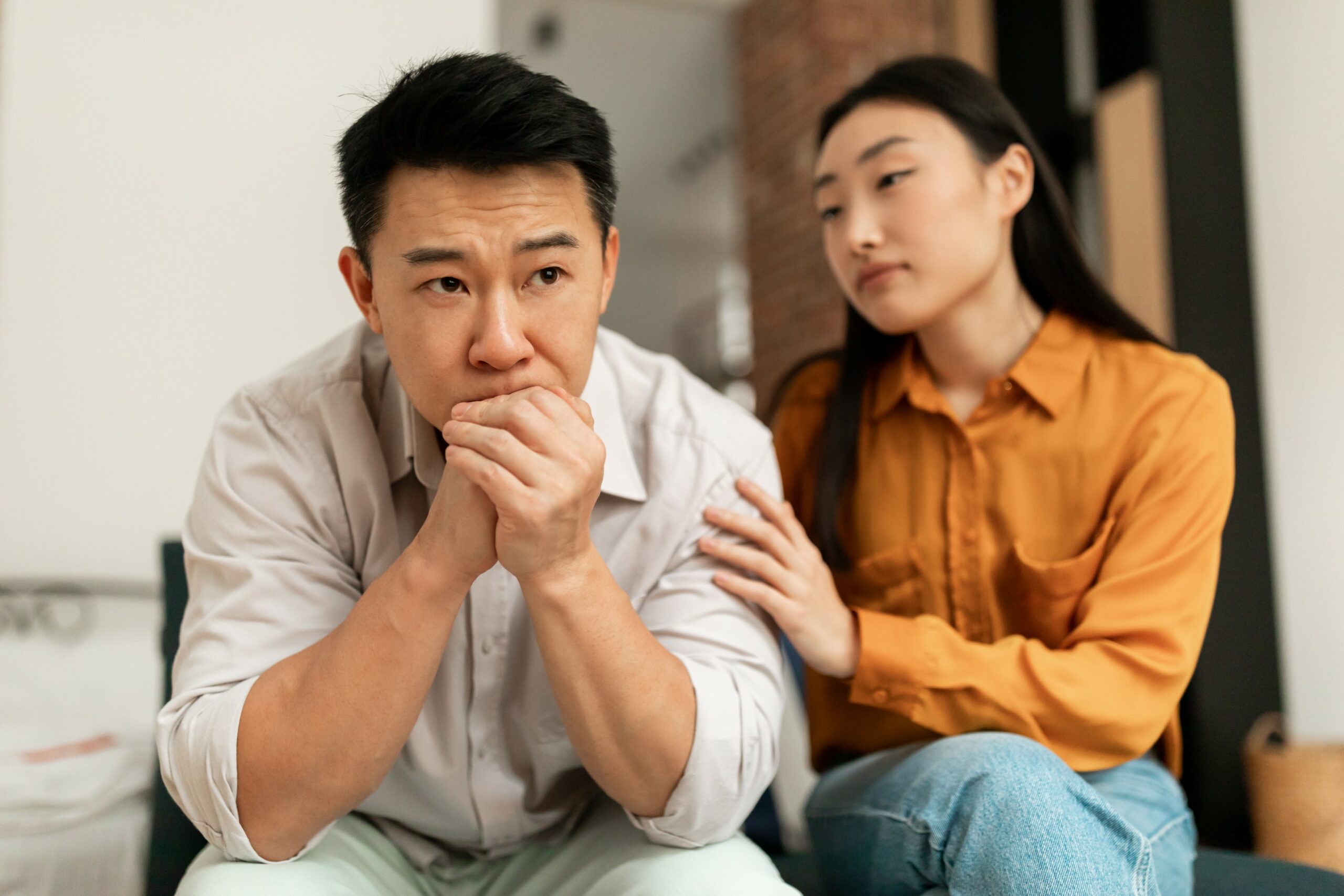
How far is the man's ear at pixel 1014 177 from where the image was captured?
1451 millimetres

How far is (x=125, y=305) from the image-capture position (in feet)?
6.36

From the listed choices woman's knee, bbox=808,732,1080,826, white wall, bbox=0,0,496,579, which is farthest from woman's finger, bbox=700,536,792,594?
white wall, bbox=0,0,496,579

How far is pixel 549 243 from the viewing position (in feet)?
3.05

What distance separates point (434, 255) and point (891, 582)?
81 cm

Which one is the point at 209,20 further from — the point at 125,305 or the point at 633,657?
the point at 633,657

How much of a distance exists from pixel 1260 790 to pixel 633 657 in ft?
6.97

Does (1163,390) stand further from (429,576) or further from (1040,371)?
(429,576)

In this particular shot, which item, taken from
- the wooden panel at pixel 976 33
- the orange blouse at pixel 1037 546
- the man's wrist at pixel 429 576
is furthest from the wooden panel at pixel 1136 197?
the man's wrist at pixel 429 576

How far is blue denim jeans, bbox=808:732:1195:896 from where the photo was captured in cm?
95

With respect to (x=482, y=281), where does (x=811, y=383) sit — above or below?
below

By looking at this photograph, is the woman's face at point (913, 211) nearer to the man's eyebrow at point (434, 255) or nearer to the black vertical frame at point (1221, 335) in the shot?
the man's eyebrow at point (434, 255)

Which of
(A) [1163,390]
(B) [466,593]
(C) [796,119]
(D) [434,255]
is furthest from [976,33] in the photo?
(B) [466,593]

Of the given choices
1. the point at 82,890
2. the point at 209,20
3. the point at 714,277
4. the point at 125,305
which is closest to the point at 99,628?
the point at 125,305

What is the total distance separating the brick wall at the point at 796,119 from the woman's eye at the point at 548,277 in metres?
3.08
